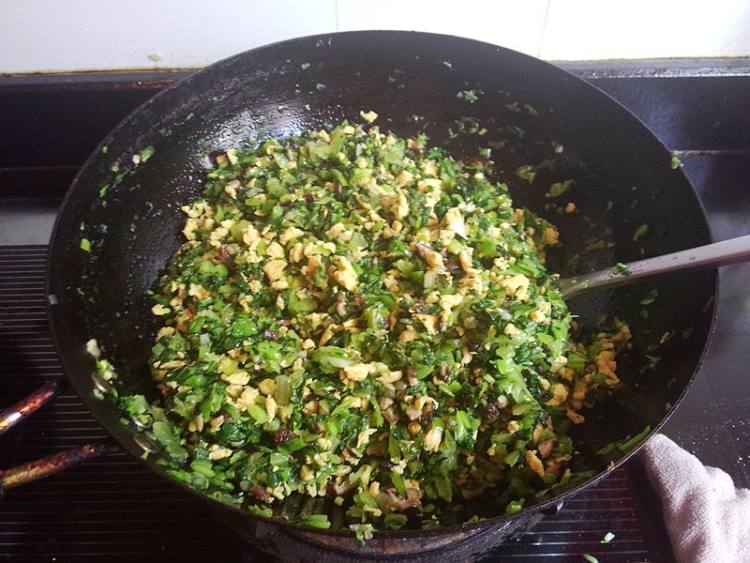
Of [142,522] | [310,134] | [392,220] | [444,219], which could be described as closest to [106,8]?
[310,134]

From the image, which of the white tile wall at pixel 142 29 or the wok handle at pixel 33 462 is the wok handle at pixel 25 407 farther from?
the white tile wall at pixel 142 29

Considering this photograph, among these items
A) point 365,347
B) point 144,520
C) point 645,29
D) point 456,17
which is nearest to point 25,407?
point 144,520

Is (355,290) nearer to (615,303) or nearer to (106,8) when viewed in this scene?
(615,303)

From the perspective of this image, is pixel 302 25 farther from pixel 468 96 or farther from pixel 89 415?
pixel 89 415

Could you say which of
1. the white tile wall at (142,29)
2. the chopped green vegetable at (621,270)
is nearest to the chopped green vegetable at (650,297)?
the chopped green vegetable at (621,270)

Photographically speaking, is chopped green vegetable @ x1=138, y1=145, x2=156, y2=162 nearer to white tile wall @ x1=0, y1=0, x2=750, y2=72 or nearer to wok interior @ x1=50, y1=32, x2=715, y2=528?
wok interior @ x1=50, y1=32, x2=715, y2=528
